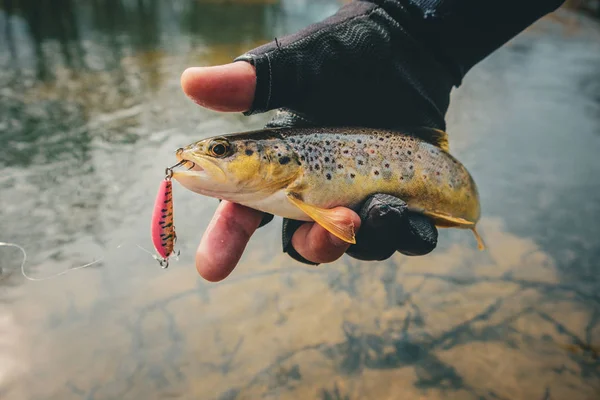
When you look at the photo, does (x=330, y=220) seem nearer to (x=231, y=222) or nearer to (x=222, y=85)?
(x=231, y=222)

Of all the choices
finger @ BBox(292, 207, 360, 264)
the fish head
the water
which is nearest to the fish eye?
the fish head

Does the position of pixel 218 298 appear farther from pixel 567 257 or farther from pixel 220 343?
pixel 567 257

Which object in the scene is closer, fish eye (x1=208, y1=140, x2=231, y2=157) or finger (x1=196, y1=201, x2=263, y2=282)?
fish eye (x1=208, y1=140, x2=231, y2=157)

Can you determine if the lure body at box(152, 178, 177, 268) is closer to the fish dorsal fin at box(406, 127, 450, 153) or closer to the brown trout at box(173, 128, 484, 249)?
the brown trout at box(173, 128, 484, 249)

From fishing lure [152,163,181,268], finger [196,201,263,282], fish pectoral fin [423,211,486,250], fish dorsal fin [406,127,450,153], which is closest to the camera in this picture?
fishing lure [152,163,181,268]

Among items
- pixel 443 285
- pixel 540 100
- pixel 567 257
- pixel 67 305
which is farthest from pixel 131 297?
pixel 540 100

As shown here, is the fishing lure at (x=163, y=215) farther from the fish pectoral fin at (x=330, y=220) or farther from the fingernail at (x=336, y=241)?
the fingernail at (x=336, y=241)
